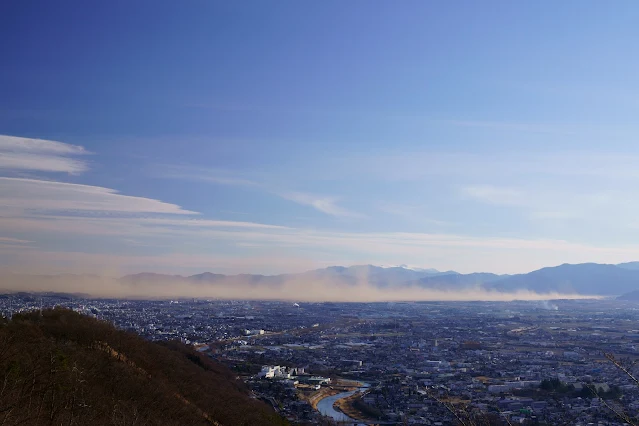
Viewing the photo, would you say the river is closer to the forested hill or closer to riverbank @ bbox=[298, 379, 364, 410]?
riverbank @ bbox=[298, 379, 364, 410]

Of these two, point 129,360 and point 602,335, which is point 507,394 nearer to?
point 129,360

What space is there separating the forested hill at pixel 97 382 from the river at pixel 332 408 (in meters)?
3.10

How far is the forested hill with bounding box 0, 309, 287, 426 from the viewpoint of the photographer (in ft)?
30.6

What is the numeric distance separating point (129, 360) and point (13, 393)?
8.65 m

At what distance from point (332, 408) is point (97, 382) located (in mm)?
11513

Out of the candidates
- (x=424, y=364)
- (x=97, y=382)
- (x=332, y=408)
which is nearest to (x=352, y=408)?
(x=332, y=408)

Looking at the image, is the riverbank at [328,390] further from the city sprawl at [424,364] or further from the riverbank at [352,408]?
the riverbank at [352,408]

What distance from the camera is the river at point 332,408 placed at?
20.4 metres

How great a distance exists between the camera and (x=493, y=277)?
566 feet

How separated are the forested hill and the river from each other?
3.10m

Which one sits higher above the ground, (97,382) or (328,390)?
(97,382)

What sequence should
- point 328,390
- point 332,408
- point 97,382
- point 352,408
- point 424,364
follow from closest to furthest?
point 97,382 → point 352,408 → point 332,408 → point 328,390 → point 424,364

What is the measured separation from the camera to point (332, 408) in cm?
2262

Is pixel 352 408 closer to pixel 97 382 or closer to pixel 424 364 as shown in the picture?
pixel 97 382
